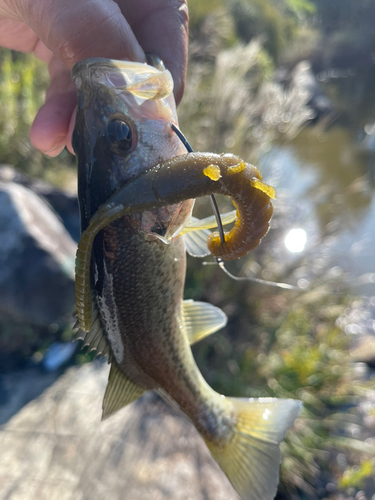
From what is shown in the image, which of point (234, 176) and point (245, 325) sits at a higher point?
point (234, 176)

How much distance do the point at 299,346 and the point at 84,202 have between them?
352cm

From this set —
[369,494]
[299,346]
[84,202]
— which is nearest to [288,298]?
[299,346]

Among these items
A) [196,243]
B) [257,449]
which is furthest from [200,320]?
[257,449]

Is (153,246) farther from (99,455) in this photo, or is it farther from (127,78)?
(99,455)

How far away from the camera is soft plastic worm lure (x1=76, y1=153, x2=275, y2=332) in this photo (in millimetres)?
973

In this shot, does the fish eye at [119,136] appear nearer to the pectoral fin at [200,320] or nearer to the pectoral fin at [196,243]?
the pectoral fin at [196,243]

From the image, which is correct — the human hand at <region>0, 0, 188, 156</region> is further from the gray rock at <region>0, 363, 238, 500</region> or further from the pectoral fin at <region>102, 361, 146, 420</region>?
the gray rock at <region>0, 363, 238, 500</region>

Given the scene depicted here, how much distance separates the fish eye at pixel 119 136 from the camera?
1250 millimetres

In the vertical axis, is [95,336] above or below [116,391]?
above

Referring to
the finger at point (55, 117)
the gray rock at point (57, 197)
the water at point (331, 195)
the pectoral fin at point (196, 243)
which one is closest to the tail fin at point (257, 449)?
the pectoral fin at point (196, 243)

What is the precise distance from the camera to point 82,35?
1.52m

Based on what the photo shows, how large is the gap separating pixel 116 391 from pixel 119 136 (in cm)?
109

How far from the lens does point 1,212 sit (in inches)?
157

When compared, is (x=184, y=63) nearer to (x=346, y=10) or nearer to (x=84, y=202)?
(x=84, y=202)
